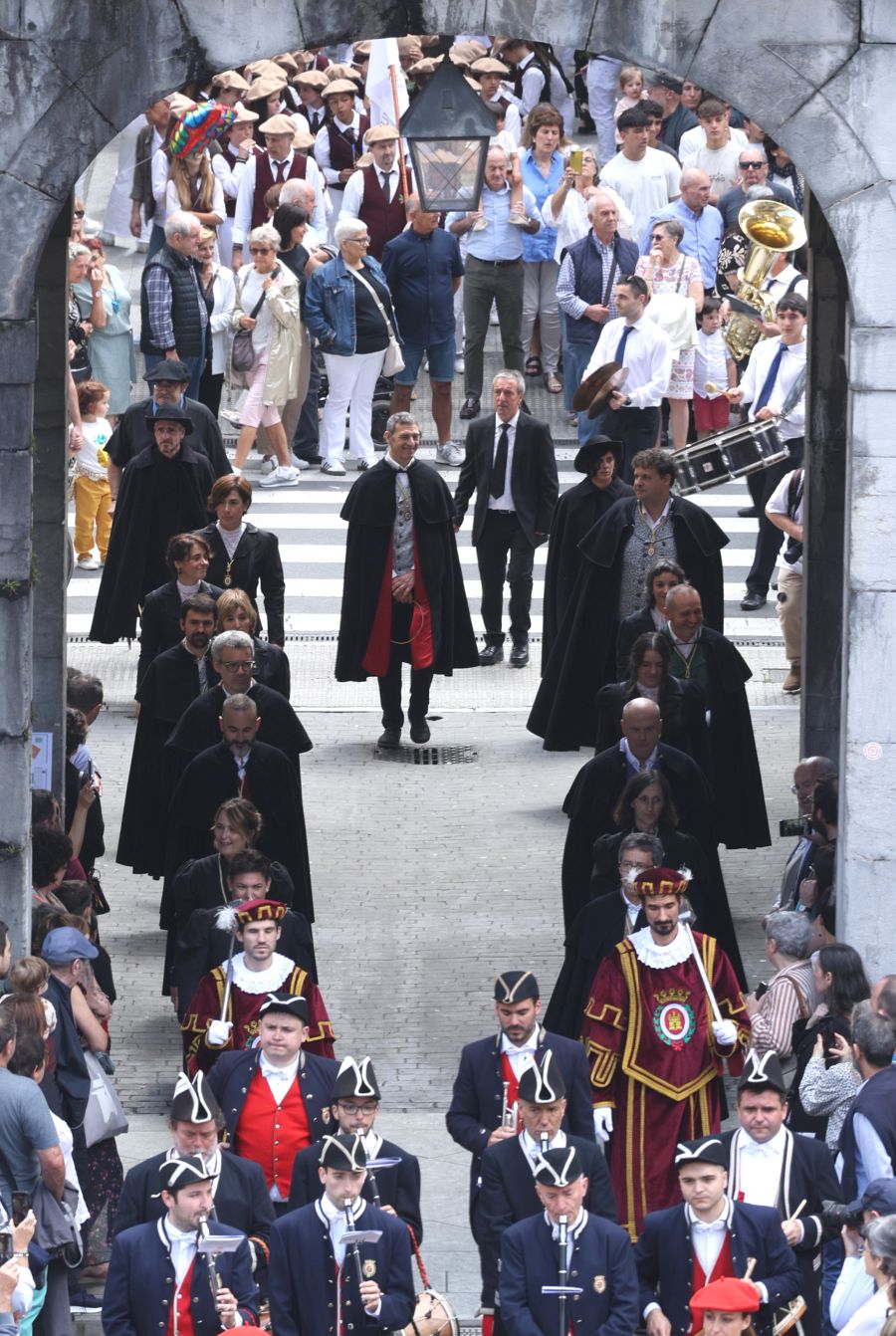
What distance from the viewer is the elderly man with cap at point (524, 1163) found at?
30.3 ft

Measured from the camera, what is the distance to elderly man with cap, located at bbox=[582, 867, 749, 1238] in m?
10.4

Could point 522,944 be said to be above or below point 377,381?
below

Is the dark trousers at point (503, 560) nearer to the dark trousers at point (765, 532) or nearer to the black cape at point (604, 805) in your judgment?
the dark trousers at point (765, 532)

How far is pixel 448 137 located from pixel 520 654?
675 centimetres

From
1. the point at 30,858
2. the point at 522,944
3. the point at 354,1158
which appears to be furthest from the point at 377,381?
the point at 354,1158

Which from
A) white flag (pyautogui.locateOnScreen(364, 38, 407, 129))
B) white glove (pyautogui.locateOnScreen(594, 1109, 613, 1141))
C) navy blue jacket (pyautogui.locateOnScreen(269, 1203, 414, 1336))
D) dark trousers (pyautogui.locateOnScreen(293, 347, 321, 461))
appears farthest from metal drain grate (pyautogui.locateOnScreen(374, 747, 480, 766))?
white flag (pyautogui.locateOnScreen(364, 38, 407, 129))

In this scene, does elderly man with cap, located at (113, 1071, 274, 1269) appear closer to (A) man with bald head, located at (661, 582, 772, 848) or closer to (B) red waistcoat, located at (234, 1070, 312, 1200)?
(B) red waistcoat, located at (234, 1070, 312, 1200)

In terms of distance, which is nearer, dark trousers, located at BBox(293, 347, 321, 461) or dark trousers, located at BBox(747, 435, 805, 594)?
dark trousers, located at BBox(747, 435, 805, 594)

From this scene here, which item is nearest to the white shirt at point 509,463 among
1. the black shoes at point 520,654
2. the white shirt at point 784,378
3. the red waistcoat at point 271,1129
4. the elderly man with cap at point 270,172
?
the black shoes at point 520,654

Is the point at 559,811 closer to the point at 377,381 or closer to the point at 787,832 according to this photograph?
the point at 787,832

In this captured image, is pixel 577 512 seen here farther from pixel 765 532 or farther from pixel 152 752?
pixel 765 532

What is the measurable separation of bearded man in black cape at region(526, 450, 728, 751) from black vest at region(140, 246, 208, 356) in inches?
227

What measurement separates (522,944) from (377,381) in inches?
397

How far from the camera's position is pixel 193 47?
10.1 meters
